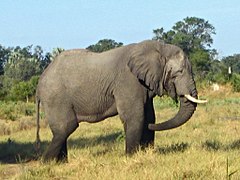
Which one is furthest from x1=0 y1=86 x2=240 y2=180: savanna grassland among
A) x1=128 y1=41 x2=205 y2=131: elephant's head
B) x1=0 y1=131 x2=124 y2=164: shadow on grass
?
x1=128 y1=41 x2=205 y2=131: elephant's head

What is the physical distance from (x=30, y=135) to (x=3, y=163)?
205 inches

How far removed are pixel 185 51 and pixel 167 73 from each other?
60.1m

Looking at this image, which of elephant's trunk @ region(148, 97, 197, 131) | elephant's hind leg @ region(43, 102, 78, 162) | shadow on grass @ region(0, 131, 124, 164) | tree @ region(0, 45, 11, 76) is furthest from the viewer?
tree @ region(0, 45, 11, 76)

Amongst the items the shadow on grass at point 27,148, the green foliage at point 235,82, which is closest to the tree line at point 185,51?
the green foliage at point 235,82

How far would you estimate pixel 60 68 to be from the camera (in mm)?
9320

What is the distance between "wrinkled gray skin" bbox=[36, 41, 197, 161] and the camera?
335 inches

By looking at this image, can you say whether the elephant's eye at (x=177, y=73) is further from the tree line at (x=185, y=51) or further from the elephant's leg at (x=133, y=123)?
the tree line at (x=185, y=51)

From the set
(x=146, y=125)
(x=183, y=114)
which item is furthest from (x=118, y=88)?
(x=183, y=114)

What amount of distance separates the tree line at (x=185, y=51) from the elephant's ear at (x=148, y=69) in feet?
60.6

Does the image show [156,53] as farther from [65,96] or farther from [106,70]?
[65,96]

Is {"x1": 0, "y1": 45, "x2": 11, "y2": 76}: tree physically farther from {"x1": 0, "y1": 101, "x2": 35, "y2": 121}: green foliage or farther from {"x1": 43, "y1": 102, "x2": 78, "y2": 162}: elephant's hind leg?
{"x1": 43, "y1": 102, "x2": 78, "y2": 162}: elephant's hind leg

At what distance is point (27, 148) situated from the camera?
39.8 ft

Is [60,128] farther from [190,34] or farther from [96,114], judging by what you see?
[190,34]

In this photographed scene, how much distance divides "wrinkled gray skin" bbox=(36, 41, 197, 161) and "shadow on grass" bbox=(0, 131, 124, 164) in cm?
133
